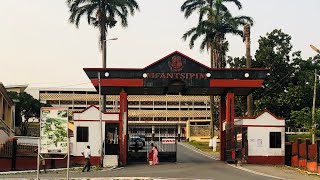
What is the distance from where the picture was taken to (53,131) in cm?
2034

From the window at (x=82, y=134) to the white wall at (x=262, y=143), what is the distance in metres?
10.9

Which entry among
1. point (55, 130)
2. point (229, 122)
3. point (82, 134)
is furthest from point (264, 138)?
point (55, 130)

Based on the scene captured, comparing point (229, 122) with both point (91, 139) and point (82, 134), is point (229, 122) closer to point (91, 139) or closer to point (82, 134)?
point (91, 139)

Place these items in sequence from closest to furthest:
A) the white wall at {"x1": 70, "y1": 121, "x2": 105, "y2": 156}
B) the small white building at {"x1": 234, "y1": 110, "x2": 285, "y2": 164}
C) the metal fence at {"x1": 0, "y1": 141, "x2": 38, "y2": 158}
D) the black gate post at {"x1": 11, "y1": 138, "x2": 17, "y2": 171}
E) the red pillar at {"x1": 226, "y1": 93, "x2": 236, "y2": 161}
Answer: the metal fence at {"x1": 0, "y1": 141, "x2": 38, "y2": 158} → the black gate post at {"x1": 11, "y1": 138, "x2": 17, "y2": 171} → the small white building at {"x1": 234, "y1": 110, "x2": 285, "y2": 164} → the red pillar at {"x1": 226, "y1": 93, "x2": 236, "y2": 161} → the white wall at {"x1": 70, "y1": 121, "x2": 105, "y2": 156}

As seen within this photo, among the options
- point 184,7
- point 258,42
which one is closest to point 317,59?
point 258,42

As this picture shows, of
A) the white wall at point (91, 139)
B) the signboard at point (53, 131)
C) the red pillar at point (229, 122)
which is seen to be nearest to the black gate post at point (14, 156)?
the white wall at point (91, 139)

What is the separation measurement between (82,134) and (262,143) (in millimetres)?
12067

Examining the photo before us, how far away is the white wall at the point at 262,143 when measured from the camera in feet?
130

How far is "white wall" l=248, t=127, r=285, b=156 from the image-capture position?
39.6m

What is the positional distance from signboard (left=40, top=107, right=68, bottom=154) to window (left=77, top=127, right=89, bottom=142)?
65.3ft

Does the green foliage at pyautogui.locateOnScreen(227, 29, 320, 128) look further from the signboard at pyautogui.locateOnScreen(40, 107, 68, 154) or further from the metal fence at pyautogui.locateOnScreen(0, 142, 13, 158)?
the signboard at pyautogui.locateOnScreen(40, 107, 68, 154)

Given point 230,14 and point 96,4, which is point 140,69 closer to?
point 96,4

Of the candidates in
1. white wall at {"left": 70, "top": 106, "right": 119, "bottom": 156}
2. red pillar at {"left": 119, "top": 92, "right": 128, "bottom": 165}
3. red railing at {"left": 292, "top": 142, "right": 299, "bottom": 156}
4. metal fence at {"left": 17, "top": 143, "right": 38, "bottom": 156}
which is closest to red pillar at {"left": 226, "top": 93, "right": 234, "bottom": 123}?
red railing at {"left": 292, "top": 142, "right": 299, "bottom": 156}

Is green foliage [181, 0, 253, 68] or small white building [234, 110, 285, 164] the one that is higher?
green foliage [181, 0, 253, 68]
